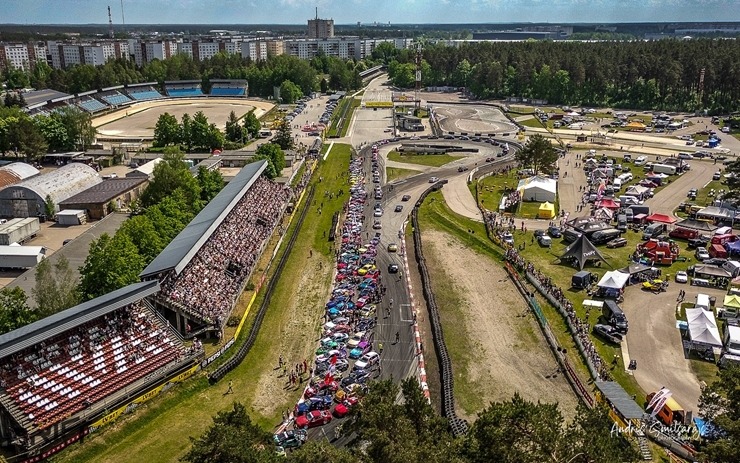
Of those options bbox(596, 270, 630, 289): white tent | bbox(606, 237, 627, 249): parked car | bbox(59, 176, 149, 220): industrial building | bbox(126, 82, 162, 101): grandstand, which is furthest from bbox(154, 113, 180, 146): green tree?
bbox(596, 270, 630, 289): white tent

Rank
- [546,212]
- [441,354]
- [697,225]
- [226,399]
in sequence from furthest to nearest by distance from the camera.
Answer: [546,212], [697,225], [441,354], [226,399]

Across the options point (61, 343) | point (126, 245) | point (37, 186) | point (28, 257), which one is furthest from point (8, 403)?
point (37, 186)

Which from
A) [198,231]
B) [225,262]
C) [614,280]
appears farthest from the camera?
[225,262]

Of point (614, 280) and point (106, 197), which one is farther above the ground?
point (106, 197)

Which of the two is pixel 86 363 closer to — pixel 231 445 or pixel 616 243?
pixel 231 445

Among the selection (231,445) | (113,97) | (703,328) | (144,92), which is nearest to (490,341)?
(703,328)

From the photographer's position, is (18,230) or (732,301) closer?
(732,301)

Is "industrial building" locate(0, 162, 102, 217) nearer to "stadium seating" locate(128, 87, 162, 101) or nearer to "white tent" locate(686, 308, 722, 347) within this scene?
"white tent" locate(686, 308, 722, 347)

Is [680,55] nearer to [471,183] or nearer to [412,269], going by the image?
[471,183]
